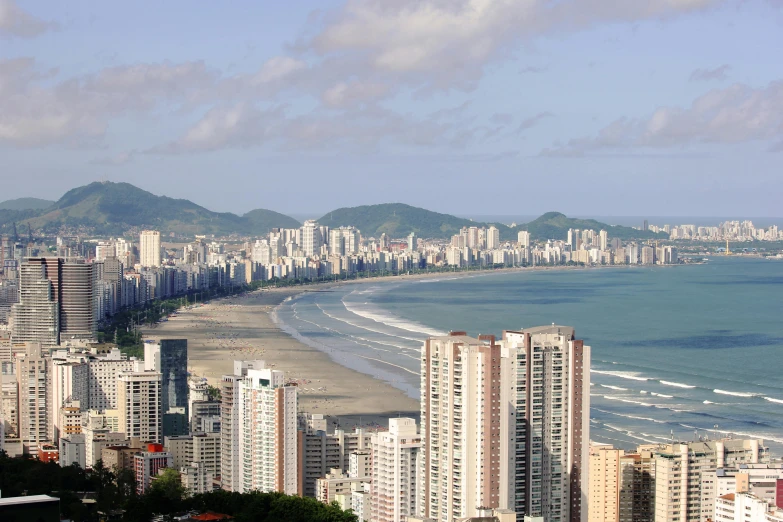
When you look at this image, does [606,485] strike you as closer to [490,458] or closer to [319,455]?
[490,458]

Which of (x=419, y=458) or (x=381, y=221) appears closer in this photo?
(x=419, y=458)

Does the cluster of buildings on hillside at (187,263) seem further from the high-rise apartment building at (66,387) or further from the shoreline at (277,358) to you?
the high-rise apartment building at (66,387)

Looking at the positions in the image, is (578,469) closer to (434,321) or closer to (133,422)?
Answer: (133,422)

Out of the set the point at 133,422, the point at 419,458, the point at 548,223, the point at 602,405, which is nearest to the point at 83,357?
the point at 133,422

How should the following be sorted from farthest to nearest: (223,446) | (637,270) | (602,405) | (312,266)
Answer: (637,270)
(312,266)
(602,405)
(223,446)

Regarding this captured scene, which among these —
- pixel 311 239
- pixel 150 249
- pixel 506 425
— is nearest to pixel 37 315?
pixel 506 425

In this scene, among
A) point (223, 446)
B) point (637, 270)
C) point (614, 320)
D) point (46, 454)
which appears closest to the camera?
point (223, 446)
